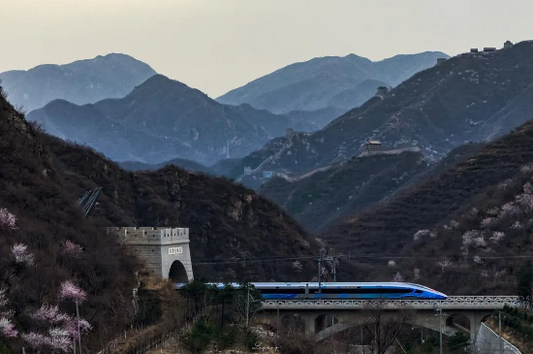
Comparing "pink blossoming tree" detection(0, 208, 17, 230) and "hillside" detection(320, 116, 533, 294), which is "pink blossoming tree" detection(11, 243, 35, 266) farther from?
"hillside" detection(320, 116, 533, 294)

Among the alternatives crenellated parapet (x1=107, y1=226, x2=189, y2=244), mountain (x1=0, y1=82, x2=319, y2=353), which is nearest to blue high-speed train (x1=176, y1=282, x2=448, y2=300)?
crenellated parapet (x1=107, y1=226, x2=189, y2=244)

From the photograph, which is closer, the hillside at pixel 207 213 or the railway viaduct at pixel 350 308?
the railway viaduct at pixel 350 308

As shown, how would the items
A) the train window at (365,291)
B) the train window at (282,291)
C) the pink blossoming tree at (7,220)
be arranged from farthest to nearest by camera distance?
the train window at (282,291) < the train window at (365,291) < the pink blossoming tree at (7,220)

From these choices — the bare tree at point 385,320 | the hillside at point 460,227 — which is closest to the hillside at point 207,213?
the hillside at point 460,227

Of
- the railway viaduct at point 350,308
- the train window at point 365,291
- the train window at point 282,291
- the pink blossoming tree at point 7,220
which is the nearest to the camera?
the pink blossoming tree at point 7,220

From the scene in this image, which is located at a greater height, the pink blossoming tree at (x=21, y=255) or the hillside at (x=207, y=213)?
the hillside at (x=207, y=213)

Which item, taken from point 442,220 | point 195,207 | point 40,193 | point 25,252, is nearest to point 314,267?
point 195,207

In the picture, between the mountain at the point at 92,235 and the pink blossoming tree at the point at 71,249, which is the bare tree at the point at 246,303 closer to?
the mountain at the point at 92,235
